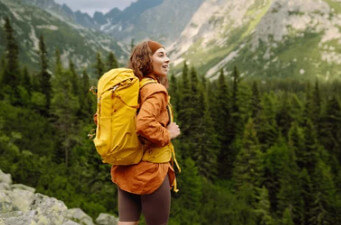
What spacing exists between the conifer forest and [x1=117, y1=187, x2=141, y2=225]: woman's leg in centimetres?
2168

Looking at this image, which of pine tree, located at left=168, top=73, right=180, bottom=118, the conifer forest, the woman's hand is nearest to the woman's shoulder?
the woman's hand

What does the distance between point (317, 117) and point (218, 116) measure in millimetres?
22266

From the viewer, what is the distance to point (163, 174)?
135 inches

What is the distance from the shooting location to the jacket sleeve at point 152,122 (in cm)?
313

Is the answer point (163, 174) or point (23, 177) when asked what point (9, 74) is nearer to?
point (23, 177)

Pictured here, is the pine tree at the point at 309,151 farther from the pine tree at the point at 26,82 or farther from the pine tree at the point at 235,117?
the pine tree at the point at 26,82

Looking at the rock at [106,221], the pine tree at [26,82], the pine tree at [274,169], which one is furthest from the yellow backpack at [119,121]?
the pine tree at [26,82]

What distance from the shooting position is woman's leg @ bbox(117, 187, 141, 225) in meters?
3.66

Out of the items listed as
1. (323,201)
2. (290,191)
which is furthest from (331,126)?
(290,191)

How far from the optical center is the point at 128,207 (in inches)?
145

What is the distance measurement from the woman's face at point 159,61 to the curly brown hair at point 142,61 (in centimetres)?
6

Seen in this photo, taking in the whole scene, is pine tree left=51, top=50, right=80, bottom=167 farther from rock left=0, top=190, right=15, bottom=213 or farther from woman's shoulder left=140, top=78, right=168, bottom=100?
woman's shoulder left=140, top=78, right=168, bottom=100

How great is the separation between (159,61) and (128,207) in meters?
1.81

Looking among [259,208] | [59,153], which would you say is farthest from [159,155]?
[259,208]
